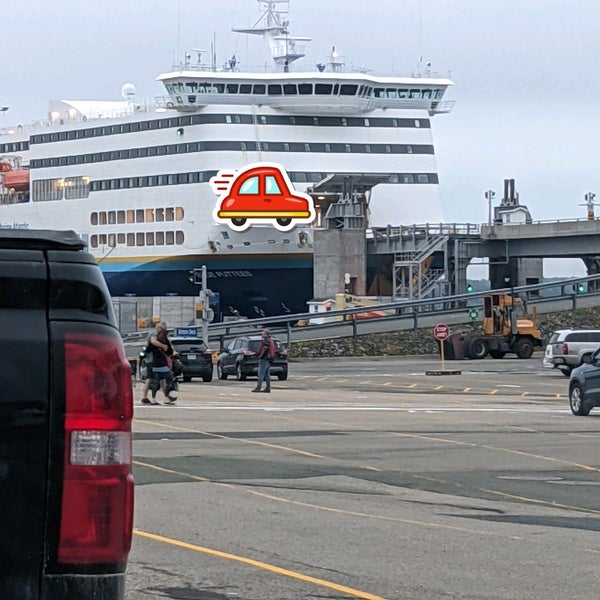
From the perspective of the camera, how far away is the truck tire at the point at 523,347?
5438 centimetres

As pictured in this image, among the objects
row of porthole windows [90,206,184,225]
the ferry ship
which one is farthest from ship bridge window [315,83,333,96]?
row of porthole windows [90,206,184,225]

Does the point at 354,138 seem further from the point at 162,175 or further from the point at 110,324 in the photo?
the point at 110,324

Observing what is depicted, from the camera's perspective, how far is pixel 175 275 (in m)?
77.2

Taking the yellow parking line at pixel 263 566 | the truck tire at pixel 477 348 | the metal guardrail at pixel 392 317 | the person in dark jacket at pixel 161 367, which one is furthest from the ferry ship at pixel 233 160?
the yellow parking line at pixel 263 566

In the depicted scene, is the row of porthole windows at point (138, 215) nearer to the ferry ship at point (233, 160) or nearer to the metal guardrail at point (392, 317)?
the ferry ship at point (233, 160)

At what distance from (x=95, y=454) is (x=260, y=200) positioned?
7193 centimetres

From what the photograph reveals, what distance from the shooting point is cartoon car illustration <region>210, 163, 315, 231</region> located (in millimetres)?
73375

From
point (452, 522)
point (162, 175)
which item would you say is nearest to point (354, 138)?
point (162, 175)

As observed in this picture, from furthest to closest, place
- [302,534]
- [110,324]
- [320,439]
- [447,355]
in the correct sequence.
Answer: [447,355] < [320,439] < [302,534] < [110,324]

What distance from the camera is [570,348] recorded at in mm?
43312

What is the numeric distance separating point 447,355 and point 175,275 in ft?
84.6

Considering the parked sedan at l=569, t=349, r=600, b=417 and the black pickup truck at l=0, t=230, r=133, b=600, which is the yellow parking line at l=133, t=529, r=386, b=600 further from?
the parked sedan at l=569, t=349, r=600, b=417

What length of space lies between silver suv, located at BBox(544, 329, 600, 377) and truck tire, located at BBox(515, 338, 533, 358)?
10352mm

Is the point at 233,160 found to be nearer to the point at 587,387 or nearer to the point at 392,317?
the point at 392,317
